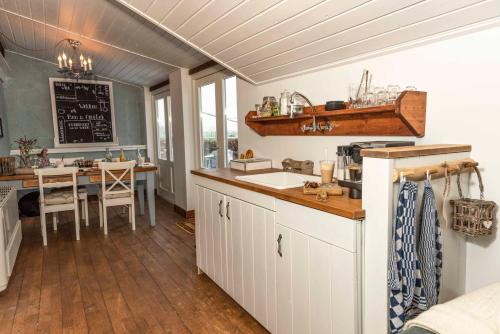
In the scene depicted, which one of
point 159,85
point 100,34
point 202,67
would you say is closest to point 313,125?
point 202,67

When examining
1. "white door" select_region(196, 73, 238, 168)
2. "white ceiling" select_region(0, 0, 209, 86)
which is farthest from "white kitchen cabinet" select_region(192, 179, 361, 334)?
"white ceiling" select_region(0, 0, 209, 86)

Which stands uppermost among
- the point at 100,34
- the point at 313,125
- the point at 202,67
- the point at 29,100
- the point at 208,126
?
the point at 100,34

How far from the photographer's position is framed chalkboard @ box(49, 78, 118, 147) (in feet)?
18.9

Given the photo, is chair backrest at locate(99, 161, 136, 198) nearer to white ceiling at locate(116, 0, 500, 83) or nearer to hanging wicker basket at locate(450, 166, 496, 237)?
white ceiling at locate(116, 0, 500, 83)

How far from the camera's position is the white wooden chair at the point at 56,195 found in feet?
12.3

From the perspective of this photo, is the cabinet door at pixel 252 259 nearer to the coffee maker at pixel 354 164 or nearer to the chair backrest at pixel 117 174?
the coffee maker at pixel 354 164

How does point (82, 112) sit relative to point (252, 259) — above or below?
above

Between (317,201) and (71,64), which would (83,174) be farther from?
(317,201)

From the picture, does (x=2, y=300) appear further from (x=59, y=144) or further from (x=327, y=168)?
(x=59, y=144)

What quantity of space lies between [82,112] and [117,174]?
2.31m

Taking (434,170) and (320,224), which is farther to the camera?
(320,224)

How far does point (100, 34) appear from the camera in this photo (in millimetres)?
3736

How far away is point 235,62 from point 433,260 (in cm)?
201

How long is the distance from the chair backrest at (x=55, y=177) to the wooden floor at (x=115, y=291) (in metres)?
0.68
